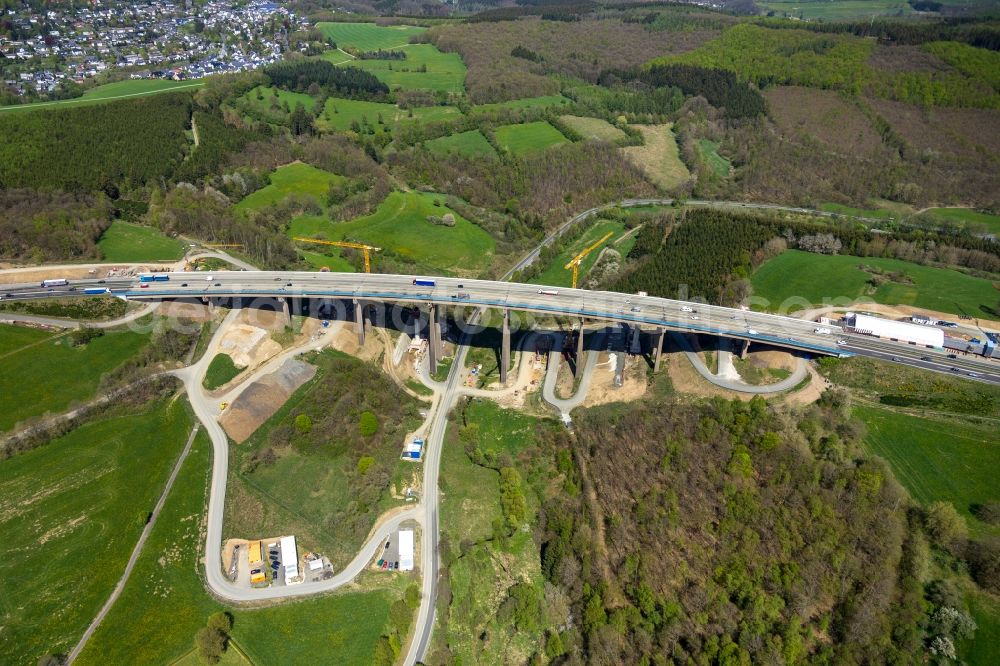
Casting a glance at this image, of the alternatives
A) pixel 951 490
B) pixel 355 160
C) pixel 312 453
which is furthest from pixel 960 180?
pixel 312 453

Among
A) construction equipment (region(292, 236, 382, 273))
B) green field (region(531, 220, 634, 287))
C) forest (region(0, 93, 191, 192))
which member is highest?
forest (region(0, 93, 191, 192))

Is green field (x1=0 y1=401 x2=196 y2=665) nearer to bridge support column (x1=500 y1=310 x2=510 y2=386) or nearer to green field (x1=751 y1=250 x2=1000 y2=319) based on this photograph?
bridge support column (x1=500 y1=310 x2=510 y2=386)

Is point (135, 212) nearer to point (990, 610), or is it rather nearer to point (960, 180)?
point (990, 610)

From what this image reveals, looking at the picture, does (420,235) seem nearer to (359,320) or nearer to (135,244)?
(359,320)

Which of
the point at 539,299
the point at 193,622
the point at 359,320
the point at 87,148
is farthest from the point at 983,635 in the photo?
the point at 87,148

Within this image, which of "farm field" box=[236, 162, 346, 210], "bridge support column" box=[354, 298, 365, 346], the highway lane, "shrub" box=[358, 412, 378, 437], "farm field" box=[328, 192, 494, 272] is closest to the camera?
"shrub" box=[358, 412, 378, 437]

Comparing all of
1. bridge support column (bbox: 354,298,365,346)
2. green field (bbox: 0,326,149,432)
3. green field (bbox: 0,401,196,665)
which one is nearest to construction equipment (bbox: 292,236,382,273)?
bridge support column (bbox: 354,298,365,346)
